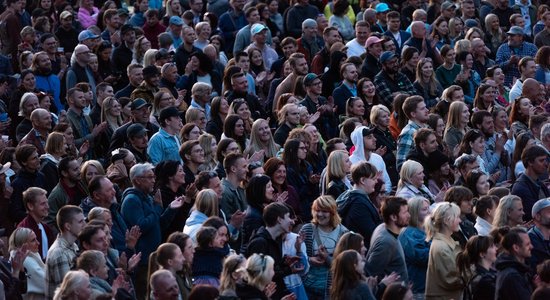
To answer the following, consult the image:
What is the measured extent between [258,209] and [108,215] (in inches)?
59.9

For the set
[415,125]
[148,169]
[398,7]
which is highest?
[148,169]

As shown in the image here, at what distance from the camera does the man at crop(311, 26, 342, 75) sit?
2094cm

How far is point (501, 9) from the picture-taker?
80.6 feet

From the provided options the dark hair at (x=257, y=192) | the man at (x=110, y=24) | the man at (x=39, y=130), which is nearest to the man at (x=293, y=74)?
the man at (x=39, y=130)

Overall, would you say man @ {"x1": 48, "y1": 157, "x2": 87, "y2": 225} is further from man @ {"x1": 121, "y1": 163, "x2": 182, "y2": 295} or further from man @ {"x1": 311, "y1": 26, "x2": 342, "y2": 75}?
man @ {"x1": 311, "y1": 26, "x2": 342, "y2": 75}

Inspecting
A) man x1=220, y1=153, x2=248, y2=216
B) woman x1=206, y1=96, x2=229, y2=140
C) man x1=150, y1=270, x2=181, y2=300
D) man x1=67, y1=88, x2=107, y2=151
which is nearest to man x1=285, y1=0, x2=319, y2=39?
woman x1=206, y1=96, x2=229, y2=140

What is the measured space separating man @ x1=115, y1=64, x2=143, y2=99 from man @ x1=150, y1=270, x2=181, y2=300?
7.96 m

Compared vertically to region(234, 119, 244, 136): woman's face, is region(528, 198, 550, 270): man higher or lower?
higher

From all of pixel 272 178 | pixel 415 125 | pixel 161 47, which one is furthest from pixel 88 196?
pixel 161 47

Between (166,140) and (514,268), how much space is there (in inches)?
220

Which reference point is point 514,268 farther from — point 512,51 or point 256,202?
point 512,51

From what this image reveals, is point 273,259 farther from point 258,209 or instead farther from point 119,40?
point 119,40

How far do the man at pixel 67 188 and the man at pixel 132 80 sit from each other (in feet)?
14.3

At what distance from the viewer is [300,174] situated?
51.3 ft
